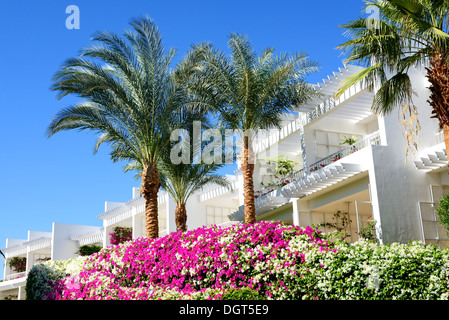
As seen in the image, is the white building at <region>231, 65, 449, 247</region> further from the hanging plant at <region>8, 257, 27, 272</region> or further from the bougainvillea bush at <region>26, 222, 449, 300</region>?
the hanging plant at <region>8, 257, 27, 272</region>

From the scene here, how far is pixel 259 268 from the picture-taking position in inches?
471

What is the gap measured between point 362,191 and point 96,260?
983cm

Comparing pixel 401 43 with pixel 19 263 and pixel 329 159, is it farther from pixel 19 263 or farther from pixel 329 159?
pixel 19 263

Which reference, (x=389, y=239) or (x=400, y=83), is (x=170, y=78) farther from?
(x=389, y=239)

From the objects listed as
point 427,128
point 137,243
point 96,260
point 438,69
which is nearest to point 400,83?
point 438,69

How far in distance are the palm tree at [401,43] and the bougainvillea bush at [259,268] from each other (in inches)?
157

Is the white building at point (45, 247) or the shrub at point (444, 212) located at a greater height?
the white building at point (45, 247)

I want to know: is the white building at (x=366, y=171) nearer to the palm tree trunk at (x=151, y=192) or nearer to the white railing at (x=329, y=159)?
the white railing at (x=329, y=159)

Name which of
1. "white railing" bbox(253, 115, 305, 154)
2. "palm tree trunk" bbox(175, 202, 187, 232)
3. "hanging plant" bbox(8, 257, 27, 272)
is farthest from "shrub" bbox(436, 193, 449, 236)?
"hanging plant" bbox(8, 257, 27, 272)

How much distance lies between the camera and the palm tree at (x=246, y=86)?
722 inches

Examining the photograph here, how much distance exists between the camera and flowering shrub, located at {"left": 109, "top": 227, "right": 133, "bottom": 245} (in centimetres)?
3698

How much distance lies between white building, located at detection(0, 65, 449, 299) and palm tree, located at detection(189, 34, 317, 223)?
2.40 metres

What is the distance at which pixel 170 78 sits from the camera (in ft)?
57.7

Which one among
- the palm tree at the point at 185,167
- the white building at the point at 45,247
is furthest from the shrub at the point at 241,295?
the white building at the point at 45,247
